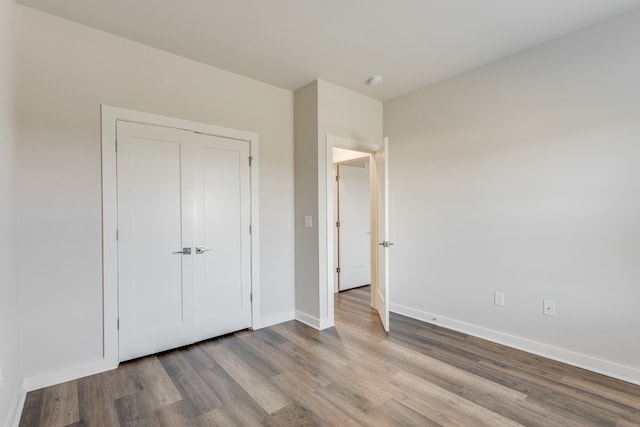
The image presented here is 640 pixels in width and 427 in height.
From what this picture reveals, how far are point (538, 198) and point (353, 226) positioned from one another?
282cm

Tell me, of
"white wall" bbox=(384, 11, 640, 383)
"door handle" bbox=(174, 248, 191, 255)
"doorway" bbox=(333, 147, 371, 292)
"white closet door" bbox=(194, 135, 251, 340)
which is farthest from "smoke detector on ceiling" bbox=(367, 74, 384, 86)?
"door handle" bbox=(174, 248, 191, 255)

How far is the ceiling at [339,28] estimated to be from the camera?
214 cm

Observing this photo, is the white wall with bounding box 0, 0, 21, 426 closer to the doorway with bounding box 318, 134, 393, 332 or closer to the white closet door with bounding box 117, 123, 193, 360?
the white closet door with bounding box 117, 123, 193, 360

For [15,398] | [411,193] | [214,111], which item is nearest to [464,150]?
[411,193]

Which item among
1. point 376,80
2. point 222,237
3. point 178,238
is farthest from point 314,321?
point 376,80

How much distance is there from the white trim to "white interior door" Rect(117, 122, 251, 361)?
0.60 m

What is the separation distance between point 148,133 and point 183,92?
520 millimetres

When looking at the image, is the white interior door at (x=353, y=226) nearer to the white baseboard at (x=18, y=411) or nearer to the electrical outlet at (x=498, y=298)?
the electrical outlet at (x=498, y=298)

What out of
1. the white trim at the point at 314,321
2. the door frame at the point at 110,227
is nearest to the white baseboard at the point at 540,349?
the white trim at the point at 314,321

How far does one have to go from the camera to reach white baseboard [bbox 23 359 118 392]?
7.09 feet

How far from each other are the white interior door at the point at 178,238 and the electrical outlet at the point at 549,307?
2.78m

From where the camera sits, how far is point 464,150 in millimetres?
3180

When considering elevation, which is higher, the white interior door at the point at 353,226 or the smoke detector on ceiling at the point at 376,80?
the smoke detector on ceiling at the point at 376,80

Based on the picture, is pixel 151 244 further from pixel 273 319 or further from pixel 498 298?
pixel 498 298
